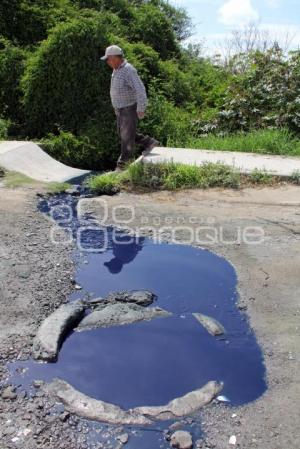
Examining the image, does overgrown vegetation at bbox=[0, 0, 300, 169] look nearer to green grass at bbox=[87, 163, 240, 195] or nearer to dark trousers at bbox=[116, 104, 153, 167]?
dark trousers at bbox=[116, 104, 153, 167]

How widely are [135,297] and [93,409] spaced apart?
139cm

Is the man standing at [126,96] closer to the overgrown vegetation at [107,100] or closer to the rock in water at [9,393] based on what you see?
the overgrown vegetation at [107,100]

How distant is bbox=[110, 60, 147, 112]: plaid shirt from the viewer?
752cm

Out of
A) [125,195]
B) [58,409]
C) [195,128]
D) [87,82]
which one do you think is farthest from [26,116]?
[58,409]

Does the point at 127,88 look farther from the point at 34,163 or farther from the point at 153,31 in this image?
the point at 153,31

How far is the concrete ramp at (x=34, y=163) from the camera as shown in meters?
7.86

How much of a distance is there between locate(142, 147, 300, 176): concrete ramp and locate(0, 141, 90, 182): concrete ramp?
1.28m

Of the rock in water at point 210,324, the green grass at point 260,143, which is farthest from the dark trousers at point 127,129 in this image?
the rock in water at point 210,324

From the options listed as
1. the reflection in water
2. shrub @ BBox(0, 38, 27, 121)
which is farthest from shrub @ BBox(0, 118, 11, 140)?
the reflection in water

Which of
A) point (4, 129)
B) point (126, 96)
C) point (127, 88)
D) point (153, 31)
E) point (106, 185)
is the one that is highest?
point (153, 31)

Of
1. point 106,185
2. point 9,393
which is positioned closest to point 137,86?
point 106,185

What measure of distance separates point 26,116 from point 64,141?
158cm

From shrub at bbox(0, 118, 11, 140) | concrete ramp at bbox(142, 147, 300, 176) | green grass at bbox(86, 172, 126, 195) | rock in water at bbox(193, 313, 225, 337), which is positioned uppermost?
shrub at bbox(0, 118, 11, 140)

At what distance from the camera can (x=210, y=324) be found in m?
3.94
